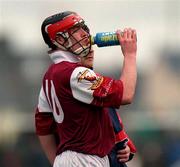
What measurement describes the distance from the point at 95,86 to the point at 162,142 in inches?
313

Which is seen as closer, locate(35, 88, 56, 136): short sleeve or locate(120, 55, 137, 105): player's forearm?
locate(120, 55, 137, 105): player's forearm

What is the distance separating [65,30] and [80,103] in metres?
0.41

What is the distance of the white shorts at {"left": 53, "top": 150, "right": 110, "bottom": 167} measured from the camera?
14.6 feet

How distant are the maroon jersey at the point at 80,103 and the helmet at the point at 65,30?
0.17 ft

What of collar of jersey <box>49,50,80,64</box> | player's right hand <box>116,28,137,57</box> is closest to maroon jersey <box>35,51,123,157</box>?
collar of jersey <box>49,50,80,64</box>

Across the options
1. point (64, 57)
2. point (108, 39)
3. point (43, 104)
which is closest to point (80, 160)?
point (43, 104)

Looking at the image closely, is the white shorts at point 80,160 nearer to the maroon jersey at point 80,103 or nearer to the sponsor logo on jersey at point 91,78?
the maroon jersey at point 80,103

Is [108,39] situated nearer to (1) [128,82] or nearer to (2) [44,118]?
(1) [128,82]

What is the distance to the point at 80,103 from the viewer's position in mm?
4398

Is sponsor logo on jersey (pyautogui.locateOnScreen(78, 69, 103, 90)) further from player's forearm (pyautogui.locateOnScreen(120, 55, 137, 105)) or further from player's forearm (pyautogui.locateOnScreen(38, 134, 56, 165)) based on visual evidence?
player's forearm (pyautogui.locateOnScreen(38, 134, 56, 165))

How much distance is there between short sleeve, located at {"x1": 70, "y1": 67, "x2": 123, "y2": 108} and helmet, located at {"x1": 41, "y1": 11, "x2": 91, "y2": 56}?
0.18 meters

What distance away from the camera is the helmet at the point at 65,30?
448cm

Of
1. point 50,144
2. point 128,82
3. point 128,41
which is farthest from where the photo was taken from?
point 50,144

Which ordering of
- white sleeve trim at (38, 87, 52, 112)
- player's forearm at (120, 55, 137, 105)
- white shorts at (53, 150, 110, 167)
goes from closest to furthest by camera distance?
player's forearm at (120, 55, 137, 105), white shorts at (53, 150, 110, 167), white sleeve trim at (38, 87, 52, 112)
